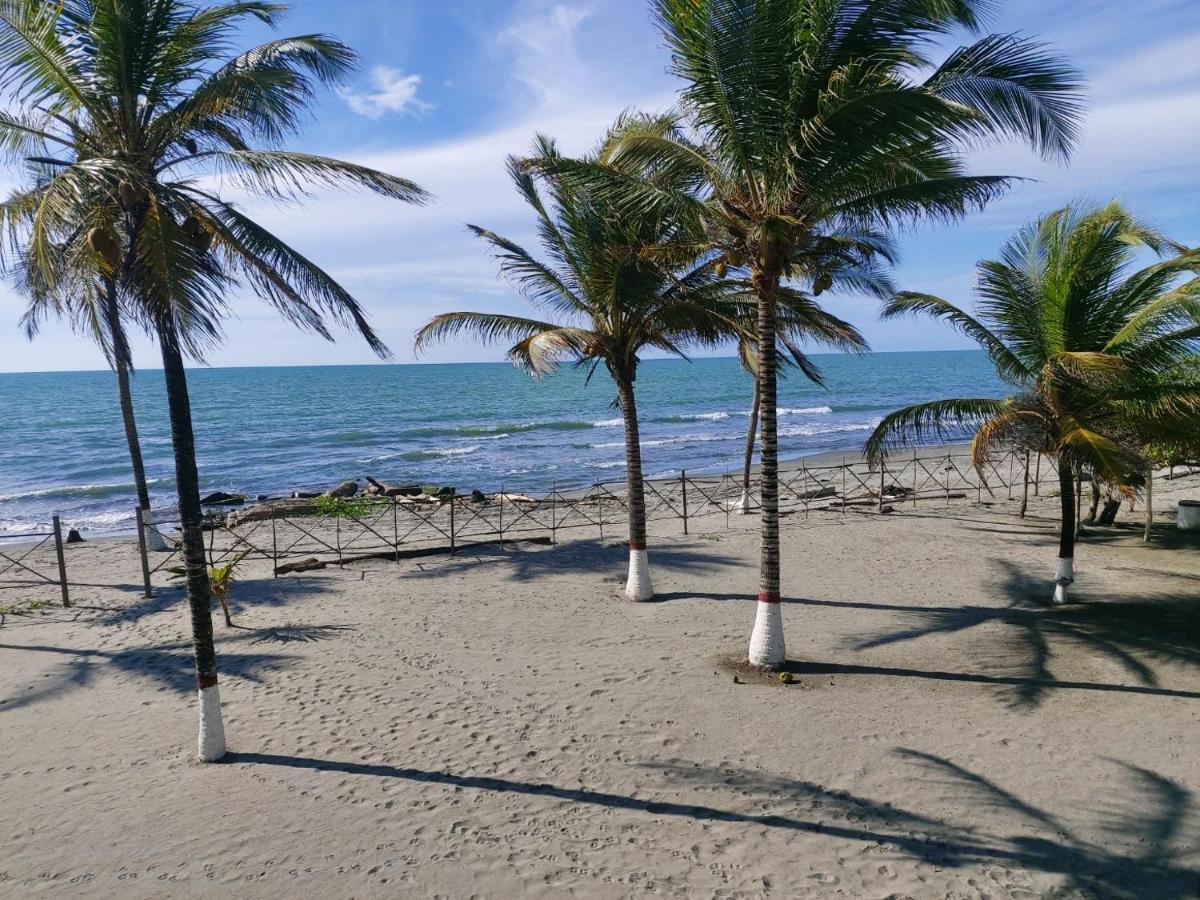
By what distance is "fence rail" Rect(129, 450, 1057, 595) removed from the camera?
16953 mm

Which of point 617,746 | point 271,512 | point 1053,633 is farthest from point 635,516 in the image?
point 271,512

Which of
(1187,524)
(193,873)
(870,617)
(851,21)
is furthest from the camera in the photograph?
(1187,524)

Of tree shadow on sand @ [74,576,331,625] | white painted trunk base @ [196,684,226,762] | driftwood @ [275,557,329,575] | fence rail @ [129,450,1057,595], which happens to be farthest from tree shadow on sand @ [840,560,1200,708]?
driftwood @ [275,557,329,575]

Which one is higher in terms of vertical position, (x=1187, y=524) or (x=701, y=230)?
(x=701, y=230)

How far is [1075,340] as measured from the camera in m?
10.7

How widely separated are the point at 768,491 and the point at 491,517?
14.4 metres

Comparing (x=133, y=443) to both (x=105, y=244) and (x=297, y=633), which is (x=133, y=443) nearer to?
(x=297, y=633)

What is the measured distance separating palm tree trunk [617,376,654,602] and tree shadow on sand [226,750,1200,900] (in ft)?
18.4

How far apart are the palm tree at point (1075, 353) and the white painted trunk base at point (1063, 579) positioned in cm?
2

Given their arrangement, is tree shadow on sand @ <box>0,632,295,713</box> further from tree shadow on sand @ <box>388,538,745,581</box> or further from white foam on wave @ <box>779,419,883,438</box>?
white foam on wave @ <box>779,419,883,438</box>

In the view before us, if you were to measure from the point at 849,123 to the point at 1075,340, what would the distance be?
529 centimetres

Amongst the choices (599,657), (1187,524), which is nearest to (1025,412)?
(599,657)

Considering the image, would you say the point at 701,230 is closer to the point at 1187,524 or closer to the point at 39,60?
the point at 39,60

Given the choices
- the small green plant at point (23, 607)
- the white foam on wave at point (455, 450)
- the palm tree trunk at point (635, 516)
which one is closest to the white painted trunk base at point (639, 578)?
the palm tree trunk at point (635, 516)
